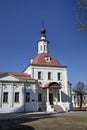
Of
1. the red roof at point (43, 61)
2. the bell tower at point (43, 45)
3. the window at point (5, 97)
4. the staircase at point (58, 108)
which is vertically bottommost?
the staircase at point (58, 108)

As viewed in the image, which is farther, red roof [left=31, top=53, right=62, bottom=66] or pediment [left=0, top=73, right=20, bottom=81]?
red roof [left=31, top=53, right=62, bottom=66]

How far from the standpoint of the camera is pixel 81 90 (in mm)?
71125

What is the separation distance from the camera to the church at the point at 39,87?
3781 cm

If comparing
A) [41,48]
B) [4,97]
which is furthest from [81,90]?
[4,97]

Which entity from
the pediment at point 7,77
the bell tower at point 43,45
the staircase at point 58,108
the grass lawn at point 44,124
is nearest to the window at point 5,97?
the pediment at point 7,77

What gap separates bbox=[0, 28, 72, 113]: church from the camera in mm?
37812

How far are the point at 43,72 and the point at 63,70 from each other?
4.11 m

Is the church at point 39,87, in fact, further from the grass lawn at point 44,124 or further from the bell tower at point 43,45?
the grass lawn at point 44,124

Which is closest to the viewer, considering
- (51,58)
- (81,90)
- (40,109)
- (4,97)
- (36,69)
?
(4,97)

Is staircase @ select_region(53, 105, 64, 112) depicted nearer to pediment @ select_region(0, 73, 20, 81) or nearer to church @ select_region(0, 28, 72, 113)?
church @ select_region(0, 28, 72, 113)

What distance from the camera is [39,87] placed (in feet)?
138

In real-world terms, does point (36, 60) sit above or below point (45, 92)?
above

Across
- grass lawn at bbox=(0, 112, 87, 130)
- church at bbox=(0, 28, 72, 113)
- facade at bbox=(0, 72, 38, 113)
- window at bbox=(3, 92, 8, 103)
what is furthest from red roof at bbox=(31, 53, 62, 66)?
grass lawn at bbox=(0, 112, 87, 130)

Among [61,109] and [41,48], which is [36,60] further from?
[61,109]
